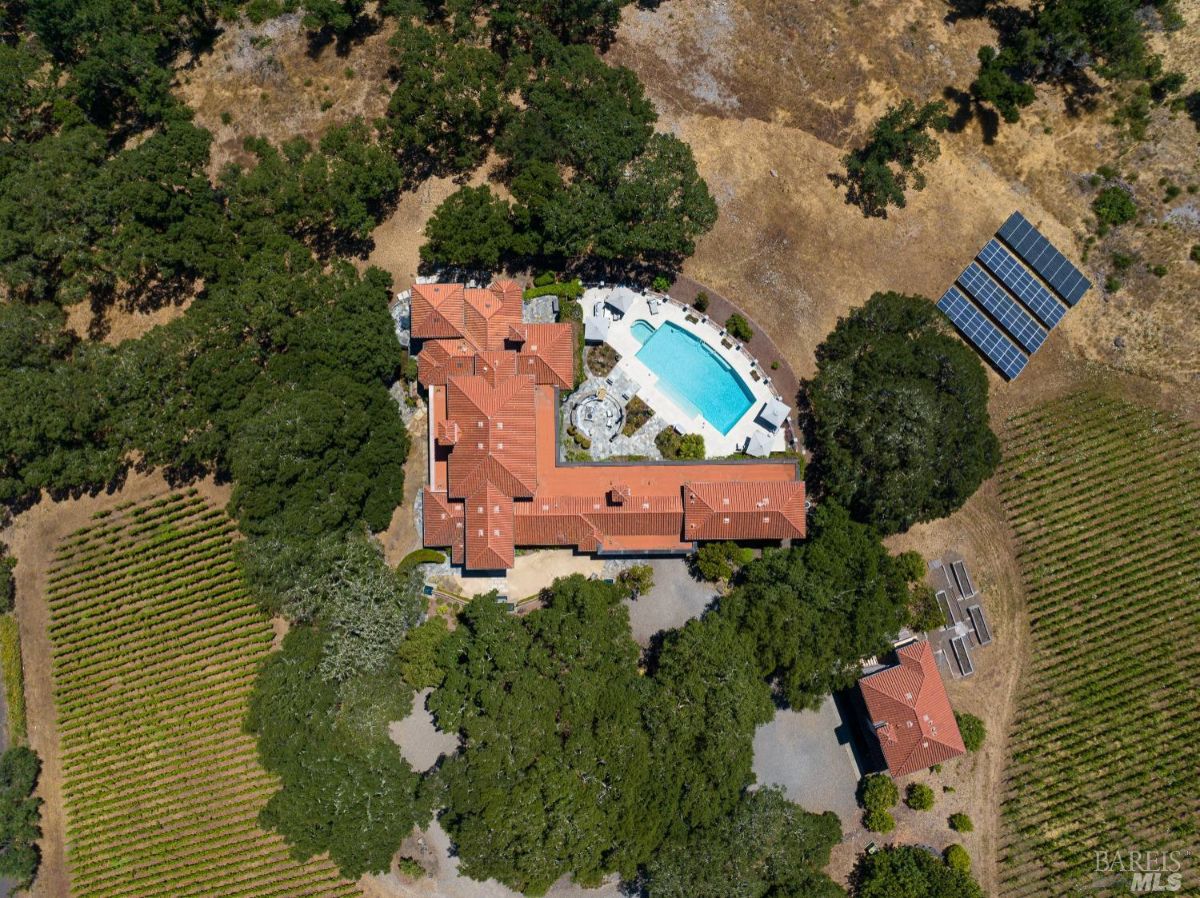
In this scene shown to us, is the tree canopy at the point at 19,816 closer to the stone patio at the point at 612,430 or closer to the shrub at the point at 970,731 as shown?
the stone patio at the point at 612,430

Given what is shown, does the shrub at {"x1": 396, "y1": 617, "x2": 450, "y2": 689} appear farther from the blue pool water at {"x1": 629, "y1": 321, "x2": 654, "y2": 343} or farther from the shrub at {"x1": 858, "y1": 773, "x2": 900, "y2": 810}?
the shrub at {"x1": 858, "y1": 773, "x2": 900, "y2": 810}

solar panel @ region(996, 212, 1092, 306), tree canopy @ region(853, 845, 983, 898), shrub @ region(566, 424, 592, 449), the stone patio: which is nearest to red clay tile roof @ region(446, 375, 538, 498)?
shrub @ region(566, 424, 592, 449)

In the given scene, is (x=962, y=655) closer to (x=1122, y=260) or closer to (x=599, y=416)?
(x=599, y=416)

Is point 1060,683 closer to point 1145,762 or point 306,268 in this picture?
point 1145,762

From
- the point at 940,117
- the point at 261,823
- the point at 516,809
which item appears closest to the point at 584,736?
the point at 516,809

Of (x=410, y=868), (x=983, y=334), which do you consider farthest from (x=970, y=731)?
(x=410, y=868)

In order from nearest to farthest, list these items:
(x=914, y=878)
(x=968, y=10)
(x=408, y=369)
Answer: (x=914, y=878)
(x=408, y=369)
(x=968, y=10)

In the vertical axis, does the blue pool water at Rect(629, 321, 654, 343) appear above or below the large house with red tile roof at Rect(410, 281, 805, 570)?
above
